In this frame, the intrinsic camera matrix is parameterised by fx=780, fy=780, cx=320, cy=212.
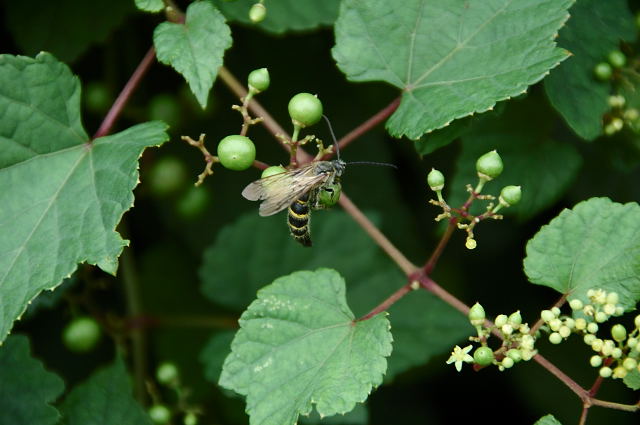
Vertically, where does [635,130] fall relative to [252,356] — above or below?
above

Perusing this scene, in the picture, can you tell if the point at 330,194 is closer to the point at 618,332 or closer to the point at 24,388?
the point at 618,332

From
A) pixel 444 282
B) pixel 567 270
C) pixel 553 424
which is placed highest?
pixel 567 270


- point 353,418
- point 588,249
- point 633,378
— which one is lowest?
point 353,418

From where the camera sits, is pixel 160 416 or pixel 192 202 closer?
pixel 160 416

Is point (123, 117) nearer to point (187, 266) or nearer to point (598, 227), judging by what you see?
point (187, 266)

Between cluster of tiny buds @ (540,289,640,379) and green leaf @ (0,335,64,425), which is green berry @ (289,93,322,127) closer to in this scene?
cluster of tiny buds @ (540,289,640,379)

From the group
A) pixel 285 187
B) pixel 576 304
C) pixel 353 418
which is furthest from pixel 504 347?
pixel 353 418

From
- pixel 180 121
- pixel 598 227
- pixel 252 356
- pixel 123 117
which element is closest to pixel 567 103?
pixel 598 227
